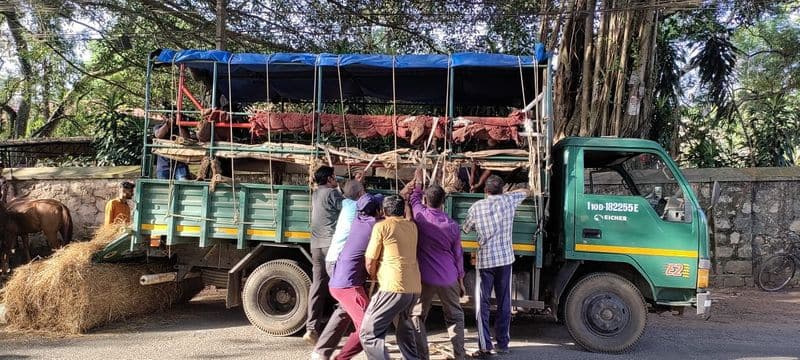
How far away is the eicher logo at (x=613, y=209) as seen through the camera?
198 inches

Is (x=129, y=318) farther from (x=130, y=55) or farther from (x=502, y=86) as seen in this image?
(x=130, y=55)

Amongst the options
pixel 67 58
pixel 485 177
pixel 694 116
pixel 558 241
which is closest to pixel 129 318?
pixel 485 177

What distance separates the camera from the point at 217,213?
542 cm

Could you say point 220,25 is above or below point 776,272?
above

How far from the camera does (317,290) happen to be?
504 centimetres

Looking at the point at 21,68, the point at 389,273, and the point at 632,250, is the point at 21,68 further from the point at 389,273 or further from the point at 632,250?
the point at 632,250

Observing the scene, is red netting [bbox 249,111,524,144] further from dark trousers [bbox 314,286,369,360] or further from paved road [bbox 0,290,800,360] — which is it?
paved road [bbox 0,290,800,360]

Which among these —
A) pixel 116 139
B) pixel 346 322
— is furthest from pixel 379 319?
pixel 116 139

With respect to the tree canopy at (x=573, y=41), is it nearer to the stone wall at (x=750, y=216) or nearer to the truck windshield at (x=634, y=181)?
the stone wall at (x=750, y=216)

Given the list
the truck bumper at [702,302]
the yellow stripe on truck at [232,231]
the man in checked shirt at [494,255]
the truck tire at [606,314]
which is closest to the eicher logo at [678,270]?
the truck bumper at [702,302]

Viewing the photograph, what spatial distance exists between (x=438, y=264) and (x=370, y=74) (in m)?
3.30

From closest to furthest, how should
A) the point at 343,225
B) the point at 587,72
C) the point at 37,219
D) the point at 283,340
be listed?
the point at 343,225 → the point at 283,340 → the point at 37,219 → the point at 587,72

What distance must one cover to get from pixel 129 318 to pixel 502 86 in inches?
210

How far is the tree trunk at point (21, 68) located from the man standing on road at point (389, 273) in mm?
10555
